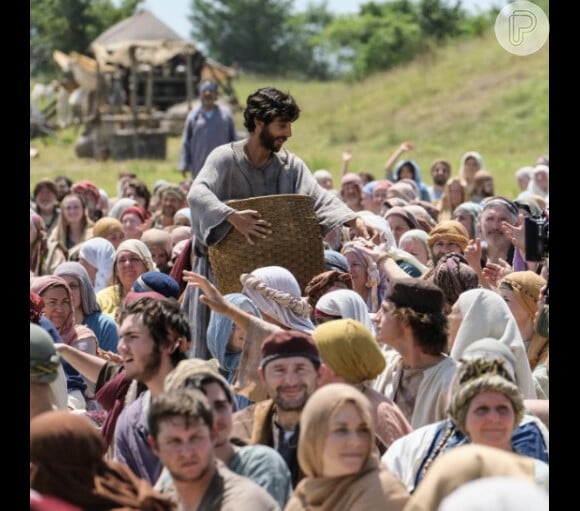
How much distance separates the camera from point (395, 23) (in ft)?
243

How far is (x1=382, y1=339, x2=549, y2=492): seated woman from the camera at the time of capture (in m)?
6.72

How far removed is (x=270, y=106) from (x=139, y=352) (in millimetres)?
2488

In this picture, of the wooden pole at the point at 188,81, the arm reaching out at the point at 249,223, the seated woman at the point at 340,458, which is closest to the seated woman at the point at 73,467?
the seated woman at the point at 340,458

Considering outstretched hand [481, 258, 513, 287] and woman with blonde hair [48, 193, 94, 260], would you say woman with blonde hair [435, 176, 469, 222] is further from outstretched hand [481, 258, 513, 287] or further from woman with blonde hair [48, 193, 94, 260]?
outstretched hand [481, 258, 513, 287]

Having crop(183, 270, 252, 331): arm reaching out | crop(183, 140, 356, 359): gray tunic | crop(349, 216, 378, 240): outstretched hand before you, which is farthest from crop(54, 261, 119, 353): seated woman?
crop(183, 270, 252, 331): arm reaching out

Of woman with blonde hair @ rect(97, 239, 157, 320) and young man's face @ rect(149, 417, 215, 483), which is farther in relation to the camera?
woman with blonde hair @ rect(97, 239, 157, 320)

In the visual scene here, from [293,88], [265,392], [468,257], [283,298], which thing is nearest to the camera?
[265,392]

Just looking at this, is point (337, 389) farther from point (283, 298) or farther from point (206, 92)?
point (206, 92)

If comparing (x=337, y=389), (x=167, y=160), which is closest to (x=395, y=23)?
(x=167, y=160)

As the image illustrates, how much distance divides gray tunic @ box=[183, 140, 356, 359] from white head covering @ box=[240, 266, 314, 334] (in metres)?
0.73

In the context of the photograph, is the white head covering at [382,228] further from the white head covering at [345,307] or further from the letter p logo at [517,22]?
the white head covering at [345,307]

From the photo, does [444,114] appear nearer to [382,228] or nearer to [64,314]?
[382,228]
